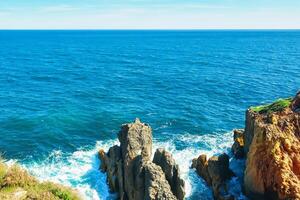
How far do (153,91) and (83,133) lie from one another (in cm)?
3291

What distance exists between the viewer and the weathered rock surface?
3588 centimetres

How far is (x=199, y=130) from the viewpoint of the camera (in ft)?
212

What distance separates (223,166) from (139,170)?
12523 millimetres

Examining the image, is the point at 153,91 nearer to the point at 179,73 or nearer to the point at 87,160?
the point at 179,73

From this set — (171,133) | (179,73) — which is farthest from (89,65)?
(171,133)

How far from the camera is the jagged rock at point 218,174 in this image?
138 feet

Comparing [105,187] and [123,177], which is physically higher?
[123,177]

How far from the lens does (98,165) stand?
5059 centimetres

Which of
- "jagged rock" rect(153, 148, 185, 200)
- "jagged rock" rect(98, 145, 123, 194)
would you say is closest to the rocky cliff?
"jagged rock" rect(153, 148, 185, 200)

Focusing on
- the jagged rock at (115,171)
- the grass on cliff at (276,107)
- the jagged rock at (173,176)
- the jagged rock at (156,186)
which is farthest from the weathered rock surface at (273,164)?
the jagged rock at (115,171)

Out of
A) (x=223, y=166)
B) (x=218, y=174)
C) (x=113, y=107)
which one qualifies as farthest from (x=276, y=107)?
(x=113, y=107)

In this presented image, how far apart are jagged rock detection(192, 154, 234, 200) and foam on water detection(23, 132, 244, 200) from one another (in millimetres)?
823

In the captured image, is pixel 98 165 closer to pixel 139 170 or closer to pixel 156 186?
pixel 139 170

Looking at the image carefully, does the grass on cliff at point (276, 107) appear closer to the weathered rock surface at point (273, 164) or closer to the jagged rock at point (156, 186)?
the weathered rock surface at point (273, 164)
